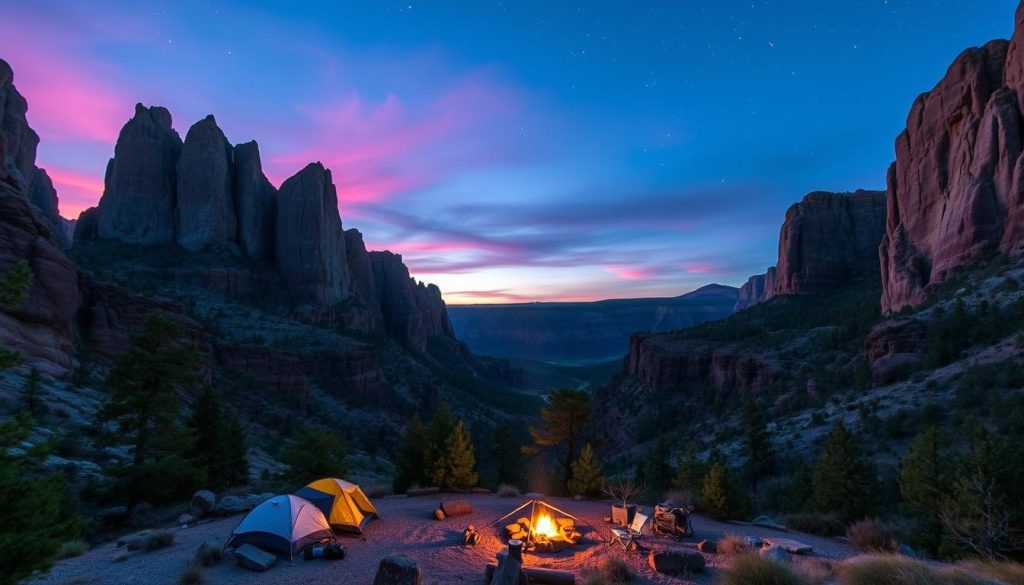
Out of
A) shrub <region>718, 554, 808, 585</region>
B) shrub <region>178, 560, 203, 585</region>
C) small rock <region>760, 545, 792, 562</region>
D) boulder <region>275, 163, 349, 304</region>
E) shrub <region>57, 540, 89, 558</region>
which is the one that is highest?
boulder <region>275, 163, 349, 304</region>

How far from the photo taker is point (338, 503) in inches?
659

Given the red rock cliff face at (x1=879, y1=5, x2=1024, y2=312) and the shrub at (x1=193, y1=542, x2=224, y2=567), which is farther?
the red rock cliff face at (x1=879, y1=5, x2=1024, y2=312)


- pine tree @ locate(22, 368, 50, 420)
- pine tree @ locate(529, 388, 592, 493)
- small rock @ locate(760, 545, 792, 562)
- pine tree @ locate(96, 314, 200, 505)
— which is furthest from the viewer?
pine tree @ locate(529, 388, 592, 493)

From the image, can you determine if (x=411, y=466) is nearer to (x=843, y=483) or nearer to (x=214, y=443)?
(x=214, y=443)

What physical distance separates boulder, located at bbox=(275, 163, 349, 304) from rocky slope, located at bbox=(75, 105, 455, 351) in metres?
0.19

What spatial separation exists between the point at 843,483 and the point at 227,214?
94.3 meters

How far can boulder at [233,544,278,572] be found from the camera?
1301 cm

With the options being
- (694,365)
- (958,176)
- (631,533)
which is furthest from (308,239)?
(958,176)

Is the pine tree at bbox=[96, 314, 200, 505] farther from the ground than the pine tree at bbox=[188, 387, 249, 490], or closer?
farther from the ground

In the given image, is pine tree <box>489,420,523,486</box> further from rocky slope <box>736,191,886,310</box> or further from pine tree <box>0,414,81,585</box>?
rocky slope <box>736,191,886,310</box>

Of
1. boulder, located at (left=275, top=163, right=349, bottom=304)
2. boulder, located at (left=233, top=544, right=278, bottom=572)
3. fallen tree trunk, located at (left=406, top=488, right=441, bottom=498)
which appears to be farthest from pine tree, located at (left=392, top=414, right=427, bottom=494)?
boulder, located at (left=275, top=163, right=349, bottom=304)

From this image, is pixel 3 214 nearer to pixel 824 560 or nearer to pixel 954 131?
pixel 824 560

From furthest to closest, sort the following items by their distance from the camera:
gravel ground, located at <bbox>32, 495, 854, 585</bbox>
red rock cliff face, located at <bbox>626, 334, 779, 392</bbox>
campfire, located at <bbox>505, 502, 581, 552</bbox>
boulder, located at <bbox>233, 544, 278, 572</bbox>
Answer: red rock cliff face, located at <bbox>626, 334, 779, 392</bbox>
campfire, located at <bbox>505, 502, 581, 552</bbox>
boulder, located at <bbox>233, 544, 278, 572</bbox>
gravel ground, located at <bbox>32, 495, 854, 585</bbox>

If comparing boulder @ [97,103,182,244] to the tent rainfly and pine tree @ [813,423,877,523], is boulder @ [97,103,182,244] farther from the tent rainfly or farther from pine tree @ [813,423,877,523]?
pine tree @ [813,423,877,523]
